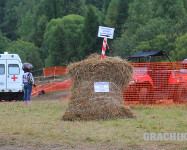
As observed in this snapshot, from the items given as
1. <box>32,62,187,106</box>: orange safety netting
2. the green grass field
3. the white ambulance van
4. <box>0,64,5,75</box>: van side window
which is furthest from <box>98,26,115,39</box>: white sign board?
<box>0,64,5,75</box>: van side window

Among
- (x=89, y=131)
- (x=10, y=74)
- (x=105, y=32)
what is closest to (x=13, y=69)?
(x=10, y=74)

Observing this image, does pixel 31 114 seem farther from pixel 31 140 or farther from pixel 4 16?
pixel 4 16

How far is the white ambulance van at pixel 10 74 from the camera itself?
21422mm

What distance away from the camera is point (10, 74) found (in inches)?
851

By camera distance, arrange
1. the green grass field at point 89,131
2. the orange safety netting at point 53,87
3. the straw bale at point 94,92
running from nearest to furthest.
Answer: the green grass field at point 89,131
the straw bale at point 94,92
the orange safety netting at point 53,87

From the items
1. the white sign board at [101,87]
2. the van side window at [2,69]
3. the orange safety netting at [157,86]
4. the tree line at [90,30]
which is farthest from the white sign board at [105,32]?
the tree line at [90,30]

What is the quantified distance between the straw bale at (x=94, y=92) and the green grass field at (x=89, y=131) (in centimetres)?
34

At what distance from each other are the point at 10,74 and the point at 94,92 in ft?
39.7

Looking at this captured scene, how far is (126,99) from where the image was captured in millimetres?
14477

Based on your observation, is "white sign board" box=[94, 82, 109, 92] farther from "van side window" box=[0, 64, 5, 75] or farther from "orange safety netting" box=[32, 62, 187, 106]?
"van side window" box=[0, 64, 5, 75]

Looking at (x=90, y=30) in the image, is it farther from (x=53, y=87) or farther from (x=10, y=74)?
(x=10, y=74)

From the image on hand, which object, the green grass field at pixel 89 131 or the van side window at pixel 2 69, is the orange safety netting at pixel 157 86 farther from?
the van side window at pixel 2 69

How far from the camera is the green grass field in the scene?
7.56 meters

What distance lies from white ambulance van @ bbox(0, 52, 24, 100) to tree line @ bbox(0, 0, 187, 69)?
69.0ft
